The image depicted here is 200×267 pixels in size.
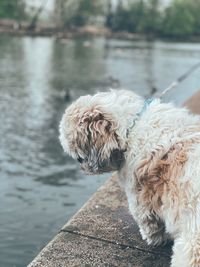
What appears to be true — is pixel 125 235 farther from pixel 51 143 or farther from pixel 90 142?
pixel 51 143

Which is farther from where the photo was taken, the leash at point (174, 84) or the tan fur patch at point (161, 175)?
the leash at point (174, 84)

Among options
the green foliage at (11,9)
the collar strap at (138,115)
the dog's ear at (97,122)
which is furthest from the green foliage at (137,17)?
the dog's ear at (97,122)

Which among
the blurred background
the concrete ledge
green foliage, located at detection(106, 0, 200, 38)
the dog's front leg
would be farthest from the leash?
green foliage, located at detection(106, 0, 200, 38)

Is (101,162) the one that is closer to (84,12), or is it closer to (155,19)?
(84,12)

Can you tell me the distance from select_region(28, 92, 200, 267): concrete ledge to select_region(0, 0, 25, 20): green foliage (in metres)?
107

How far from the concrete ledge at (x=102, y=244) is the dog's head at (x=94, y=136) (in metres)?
0.92

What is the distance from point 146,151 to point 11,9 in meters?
110

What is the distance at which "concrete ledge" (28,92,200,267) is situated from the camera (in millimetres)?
4516

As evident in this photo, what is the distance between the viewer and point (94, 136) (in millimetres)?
3936

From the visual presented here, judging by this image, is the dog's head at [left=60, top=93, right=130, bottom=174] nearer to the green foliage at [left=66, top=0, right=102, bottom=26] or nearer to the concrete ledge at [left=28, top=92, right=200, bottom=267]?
the concrete ledge at [left=28, top=92, right=200, bottom=267]

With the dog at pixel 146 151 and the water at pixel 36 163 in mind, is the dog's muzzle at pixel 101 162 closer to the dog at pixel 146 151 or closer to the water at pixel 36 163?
the dog at pixel 146 151

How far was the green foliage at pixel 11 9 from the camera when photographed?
355ft

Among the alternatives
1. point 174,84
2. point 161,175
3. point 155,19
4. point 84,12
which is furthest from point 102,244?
point 155,19

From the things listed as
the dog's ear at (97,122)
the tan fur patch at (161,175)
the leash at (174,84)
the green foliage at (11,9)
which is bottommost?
the green foliage at (11,9)
